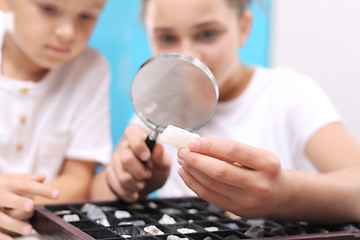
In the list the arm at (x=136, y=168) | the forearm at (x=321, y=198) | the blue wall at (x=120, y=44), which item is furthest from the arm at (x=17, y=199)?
the blue wall at (x=120, y=44)

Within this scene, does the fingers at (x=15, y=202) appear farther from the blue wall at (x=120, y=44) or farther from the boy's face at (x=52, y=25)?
the blue wall at (x=120, y=44)

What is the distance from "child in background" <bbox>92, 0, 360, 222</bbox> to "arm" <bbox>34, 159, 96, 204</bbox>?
0.04 metres

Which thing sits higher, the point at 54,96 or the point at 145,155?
the point at 54,96

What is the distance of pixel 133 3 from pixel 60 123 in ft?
3.12

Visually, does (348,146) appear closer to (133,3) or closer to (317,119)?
(317,119)

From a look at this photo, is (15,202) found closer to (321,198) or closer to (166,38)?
(321,198)

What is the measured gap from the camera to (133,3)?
2.03 m

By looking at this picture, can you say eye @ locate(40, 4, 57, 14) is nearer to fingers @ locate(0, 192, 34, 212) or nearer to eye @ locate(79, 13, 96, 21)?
eye @ locate(79, 13, 96, 21)

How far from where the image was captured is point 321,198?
0.70 metres

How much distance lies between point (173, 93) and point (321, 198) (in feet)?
0.99

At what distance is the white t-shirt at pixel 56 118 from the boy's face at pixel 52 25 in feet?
0.27

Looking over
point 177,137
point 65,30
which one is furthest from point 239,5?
point 177,137

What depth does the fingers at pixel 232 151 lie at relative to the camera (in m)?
0.53

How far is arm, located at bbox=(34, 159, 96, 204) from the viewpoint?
42.4 inches
